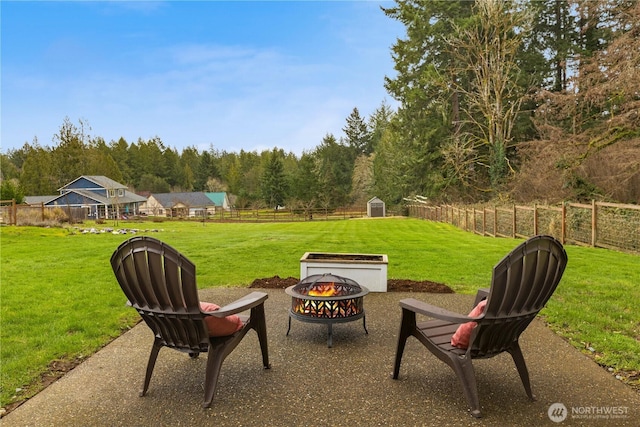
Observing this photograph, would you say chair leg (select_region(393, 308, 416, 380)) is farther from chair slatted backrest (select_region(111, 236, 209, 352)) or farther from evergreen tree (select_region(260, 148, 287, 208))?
evergreen tree (select_region(260, 148, 287, 208))

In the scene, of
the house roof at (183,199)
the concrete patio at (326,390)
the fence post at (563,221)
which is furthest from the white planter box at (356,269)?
the house roof at (183,199)

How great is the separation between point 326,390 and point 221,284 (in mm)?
4051

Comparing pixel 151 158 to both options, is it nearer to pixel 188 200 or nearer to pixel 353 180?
pixel 188 200

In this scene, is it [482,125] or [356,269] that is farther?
[482,125]

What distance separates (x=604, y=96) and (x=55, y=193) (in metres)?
47.2

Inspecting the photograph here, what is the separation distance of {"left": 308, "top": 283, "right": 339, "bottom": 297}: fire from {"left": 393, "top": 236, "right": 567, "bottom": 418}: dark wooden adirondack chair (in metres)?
1.22

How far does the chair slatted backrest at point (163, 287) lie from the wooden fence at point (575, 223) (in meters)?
9.33

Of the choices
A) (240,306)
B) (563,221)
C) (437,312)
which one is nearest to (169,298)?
(240,306)

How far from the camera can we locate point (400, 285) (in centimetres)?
611

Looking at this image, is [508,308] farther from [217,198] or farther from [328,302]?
[217,198]

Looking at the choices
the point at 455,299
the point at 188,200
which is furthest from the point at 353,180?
the point at 455,299

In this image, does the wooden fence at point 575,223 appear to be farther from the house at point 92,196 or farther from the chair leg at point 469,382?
the house at point 92,196

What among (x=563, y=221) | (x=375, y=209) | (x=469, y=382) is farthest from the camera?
(x=375, y=209)

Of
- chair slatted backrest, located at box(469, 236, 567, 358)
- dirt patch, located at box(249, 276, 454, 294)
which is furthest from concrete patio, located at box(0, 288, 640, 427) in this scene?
dirt patch, located at box(249, 276, 454, 294)
